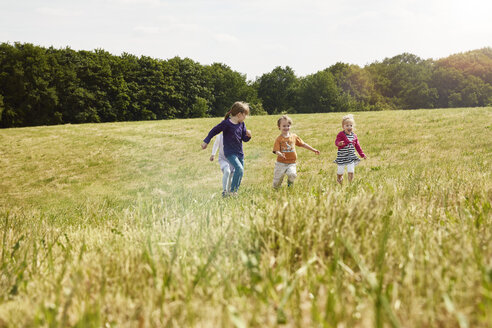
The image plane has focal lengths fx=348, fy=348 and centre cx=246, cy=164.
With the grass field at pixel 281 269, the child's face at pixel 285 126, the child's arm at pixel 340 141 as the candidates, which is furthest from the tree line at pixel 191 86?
the grass field at pixel 281 269

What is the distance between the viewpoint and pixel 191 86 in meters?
69.8

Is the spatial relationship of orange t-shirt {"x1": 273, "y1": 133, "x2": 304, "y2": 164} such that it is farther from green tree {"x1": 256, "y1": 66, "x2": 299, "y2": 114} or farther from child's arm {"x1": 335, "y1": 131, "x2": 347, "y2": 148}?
green tree {"x1": 256, "y1": 66, "x2": 299, "y2": 114}

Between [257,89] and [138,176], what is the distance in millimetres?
76852

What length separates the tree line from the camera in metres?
50.8

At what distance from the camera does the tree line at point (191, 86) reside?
5084cm

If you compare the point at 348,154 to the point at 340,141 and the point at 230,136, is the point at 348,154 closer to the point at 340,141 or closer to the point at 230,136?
the point at 340,141

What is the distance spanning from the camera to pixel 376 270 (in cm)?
170

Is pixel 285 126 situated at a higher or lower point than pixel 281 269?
higher

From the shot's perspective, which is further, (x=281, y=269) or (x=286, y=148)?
(x=286, y=148)

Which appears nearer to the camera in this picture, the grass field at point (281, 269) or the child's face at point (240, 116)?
the grass field at point (281, 269)

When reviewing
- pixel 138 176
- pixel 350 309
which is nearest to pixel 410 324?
pixel 350 309

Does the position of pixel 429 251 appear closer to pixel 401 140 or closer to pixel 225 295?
pixel 225 295

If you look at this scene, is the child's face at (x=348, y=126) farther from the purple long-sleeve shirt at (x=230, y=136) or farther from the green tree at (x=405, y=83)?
the green tree at (x=405, y=83)

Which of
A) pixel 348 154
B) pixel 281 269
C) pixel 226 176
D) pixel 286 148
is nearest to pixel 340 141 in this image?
pixel 348 154
